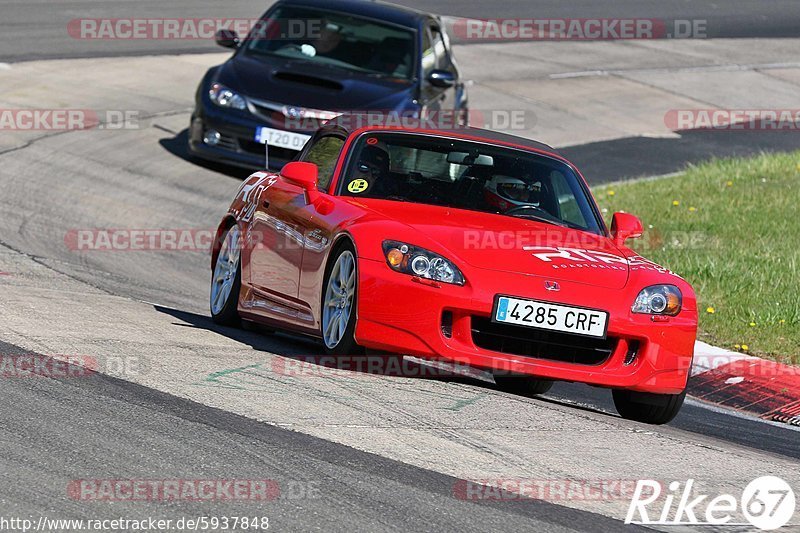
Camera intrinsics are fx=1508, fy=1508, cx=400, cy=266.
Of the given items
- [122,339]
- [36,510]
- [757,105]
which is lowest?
[757,105]

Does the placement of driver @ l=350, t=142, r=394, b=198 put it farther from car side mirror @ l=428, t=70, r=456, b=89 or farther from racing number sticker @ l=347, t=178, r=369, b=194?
car side mirror @ l=428, t=70, r=456, b=89

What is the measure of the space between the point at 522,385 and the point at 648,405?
1087 mm

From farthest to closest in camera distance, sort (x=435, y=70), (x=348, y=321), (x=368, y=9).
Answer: (x=368, y=9)
(x=435, y=70)
(x=348, y=321)

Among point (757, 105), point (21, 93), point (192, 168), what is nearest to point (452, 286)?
point (192, 168)

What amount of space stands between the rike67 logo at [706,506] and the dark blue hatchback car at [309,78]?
30.7 feet

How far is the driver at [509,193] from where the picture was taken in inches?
341

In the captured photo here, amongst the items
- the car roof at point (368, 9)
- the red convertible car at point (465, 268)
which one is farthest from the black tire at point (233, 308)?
the car roof at point (368, 9)

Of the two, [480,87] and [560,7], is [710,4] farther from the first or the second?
[480,87]

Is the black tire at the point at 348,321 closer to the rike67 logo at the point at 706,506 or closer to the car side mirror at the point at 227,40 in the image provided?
the rike67 logo at the point at 706,506

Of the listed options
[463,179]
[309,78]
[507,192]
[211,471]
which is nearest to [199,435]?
[211,471]

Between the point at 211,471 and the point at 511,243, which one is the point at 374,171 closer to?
the point at 511,243

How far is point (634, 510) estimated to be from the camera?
5.61m

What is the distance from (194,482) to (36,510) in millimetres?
604

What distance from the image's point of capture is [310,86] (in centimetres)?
1553
